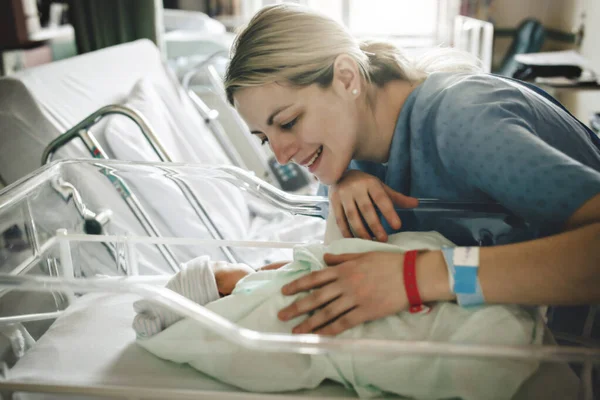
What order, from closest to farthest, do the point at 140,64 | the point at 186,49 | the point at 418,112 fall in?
the point at 418,112 < the point at 140,64 < the point at 186,49

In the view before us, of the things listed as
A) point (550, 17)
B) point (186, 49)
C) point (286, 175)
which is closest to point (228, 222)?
point (286, 175)

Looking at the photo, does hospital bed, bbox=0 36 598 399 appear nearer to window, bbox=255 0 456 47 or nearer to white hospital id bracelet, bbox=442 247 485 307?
white hospital id bracelet, bbox=442 247 485 307

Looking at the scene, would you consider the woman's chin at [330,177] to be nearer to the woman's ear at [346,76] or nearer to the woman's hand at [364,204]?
the woman's hand at [364,204]

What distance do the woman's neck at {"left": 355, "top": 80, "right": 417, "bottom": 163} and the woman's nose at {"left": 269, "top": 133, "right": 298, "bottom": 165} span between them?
164 mm

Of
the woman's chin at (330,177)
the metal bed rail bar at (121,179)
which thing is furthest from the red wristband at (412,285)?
the metal bed rail bar at (121,179)

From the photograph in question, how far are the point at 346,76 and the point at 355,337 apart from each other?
51 centimetres

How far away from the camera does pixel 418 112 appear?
950 mm

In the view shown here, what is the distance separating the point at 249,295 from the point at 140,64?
173 centimetres

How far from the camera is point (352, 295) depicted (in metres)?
0.68

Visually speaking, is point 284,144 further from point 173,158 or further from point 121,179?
point 173,158

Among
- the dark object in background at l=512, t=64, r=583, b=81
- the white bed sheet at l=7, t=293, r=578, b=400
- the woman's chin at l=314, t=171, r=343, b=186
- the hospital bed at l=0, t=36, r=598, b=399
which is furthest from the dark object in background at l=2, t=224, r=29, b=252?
the dark object in background at l=512, t=64, r=583, b=81

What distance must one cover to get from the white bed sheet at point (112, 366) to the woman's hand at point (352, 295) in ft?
0.29

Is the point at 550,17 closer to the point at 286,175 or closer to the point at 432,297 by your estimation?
the point at 286,175

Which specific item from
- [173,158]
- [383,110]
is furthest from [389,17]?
[383,110]
